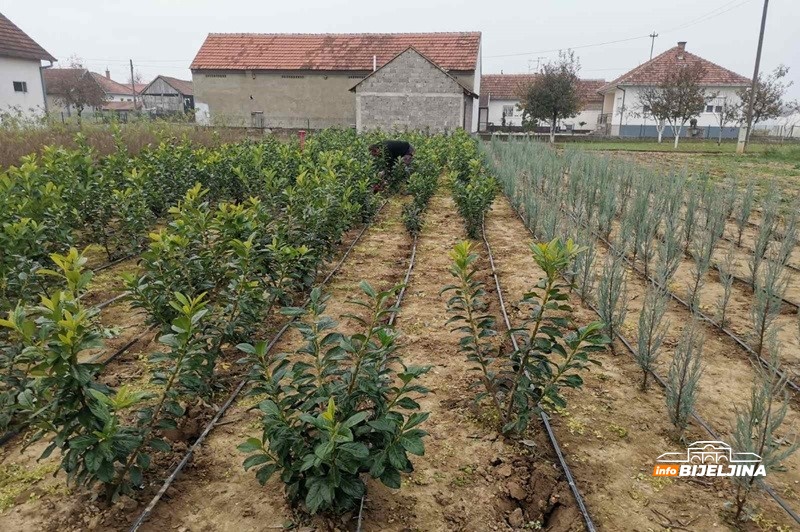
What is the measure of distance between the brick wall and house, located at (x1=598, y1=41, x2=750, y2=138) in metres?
15.2

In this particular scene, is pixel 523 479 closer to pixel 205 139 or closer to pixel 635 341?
pixel 635 341

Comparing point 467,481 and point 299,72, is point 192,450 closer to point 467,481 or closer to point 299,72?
point 467,481

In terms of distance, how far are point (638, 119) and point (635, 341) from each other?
37.1 metres

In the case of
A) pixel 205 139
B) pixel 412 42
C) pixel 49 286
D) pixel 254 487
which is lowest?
pixel 254 487

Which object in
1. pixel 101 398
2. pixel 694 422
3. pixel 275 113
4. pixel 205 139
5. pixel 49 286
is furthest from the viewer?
pixel 275 113

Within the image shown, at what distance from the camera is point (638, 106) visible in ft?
113

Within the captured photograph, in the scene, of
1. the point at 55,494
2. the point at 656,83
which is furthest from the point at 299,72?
the point at 55,494

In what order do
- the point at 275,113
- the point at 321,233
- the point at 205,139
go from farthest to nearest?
1. the point at 275,113
2. the point at 205,139
3. the point at 321,233

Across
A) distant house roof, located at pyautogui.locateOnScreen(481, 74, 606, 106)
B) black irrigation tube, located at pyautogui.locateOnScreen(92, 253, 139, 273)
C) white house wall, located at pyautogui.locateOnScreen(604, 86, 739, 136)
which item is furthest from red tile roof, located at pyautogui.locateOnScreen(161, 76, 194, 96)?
black irrigation tube, located at pyautogui.locateOnScreen(92, 253, 139, 273)

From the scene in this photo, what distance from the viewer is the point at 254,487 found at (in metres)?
2.67

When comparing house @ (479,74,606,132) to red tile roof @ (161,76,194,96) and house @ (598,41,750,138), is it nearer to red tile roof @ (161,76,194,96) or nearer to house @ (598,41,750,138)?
house @ (598,41,750,138)

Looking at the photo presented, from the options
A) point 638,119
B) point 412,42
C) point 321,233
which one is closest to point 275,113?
point 412,42

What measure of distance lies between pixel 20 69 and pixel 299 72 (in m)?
12.8

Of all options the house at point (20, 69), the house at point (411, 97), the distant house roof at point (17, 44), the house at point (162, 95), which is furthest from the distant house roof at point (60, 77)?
the house at point (411, 97)
